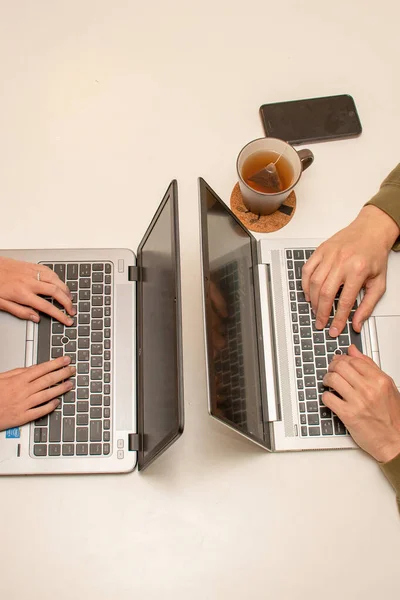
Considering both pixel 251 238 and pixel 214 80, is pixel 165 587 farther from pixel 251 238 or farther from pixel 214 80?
pixel 214 80

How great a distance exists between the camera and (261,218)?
0.96 meters

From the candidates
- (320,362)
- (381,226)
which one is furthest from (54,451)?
(381,226)

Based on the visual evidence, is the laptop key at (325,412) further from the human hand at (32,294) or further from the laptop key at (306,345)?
the human hand at (32,294)

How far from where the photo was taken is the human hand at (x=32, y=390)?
0.82m

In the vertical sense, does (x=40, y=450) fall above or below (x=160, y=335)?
below

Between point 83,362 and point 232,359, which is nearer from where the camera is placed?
point 232,359

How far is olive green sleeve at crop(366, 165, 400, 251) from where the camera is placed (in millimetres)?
915

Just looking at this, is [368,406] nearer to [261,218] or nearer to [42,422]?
[261,218]

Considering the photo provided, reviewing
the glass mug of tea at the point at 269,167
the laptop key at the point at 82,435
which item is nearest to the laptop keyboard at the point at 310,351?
the glass mug of tea at the point at 269,167

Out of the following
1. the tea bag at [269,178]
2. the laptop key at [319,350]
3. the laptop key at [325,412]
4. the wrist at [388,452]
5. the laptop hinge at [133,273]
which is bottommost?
the wrist at [388,452]

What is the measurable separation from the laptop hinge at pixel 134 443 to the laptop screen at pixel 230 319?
190 mm

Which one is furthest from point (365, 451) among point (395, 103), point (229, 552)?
point (395, 103)

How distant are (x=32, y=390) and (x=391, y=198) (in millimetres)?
709

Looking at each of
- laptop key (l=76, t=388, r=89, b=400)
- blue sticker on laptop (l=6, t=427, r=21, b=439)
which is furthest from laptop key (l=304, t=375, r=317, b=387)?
blue sticker on laptop (l=6, t=427, r=21, b=439)
